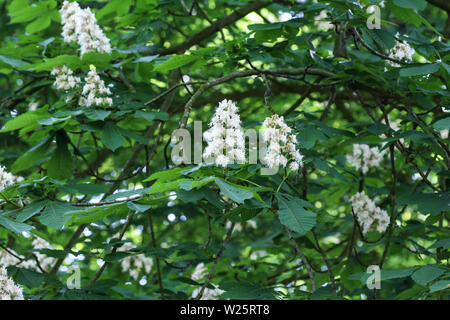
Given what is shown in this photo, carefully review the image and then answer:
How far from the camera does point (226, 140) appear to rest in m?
2.16

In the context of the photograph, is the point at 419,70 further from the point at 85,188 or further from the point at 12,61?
the point at 12,61

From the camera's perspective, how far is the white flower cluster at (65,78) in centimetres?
328

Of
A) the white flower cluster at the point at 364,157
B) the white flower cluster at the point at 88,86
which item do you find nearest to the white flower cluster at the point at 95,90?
the white flower cluster at the point at 88,86

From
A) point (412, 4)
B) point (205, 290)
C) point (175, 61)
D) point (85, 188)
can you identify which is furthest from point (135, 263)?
point (412, 4)

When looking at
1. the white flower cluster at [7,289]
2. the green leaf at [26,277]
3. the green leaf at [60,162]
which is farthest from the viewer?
the green leaf at [60,162]

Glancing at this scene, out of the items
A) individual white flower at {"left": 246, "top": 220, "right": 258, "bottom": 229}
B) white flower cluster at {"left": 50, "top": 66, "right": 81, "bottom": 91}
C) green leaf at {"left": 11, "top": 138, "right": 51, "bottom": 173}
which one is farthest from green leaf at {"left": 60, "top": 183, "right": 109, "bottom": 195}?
individual white flower at {"left": 246, "top": 220, "right": 258, "bottom": 229}

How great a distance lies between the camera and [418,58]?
384 cm

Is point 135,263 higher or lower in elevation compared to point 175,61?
lower

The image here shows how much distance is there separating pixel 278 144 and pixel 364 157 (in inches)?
87.3

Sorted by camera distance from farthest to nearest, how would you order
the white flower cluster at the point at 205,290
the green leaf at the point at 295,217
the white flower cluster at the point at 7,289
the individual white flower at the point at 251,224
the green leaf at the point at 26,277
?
the individual white flower at the point at 251,224
the white flower cluster at the point at 205,290
the green leaf at the point at 26,277
the white flower cluster at the point at 7,289
the green leaf at the point at 295,217

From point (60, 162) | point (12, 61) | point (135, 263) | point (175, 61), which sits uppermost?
point (12, 61)

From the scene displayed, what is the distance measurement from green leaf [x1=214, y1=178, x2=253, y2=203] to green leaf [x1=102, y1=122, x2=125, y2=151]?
3.74ft

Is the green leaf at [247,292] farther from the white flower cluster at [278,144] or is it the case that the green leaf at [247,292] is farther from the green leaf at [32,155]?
the green leaf at [32,155]

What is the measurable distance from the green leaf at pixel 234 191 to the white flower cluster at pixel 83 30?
1750 mm
